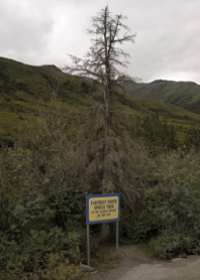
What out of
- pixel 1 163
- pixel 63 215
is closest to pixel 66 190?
pixel 63 215

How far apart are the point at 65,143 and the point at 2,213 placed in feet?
14.2

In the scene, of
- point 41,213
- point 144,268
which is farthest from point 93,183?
point 144,268

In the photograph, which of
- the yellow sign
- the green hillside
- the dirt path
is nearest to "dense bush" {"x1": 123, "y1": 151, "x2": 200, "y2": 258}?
the dirt path

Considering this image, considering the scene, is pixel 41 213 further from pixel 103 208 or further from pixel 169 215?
pixel 169 215

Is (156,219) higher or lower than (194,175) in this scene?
lower

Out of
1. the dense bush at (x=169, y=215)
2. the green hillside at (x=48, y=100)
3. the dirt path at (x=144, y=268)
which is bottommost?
the dirt path at (x=144, y=268)

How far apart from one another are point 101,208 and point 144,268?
205cm

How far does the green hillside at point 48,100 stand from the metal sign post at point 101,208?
9.99 feet

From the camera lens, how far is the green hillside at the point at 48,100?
10836 millimetres

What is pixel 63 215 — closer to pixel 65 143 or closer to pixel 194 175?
pixel 65 143

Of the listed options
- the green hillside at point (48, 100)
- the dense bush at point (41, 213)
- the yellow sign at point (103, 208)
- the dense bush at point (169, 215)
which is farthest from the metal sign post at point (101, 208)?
the green hillside at point (48, 100)

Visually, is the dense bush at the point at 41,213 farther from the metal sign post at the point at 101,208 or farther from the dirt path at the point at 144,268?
the dirt path at the point at 144,268

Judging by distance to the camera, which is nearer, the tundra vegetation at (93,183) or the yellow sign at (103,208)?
the tundra vegetation at (93,183)

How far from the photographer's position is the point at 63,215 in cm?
992
